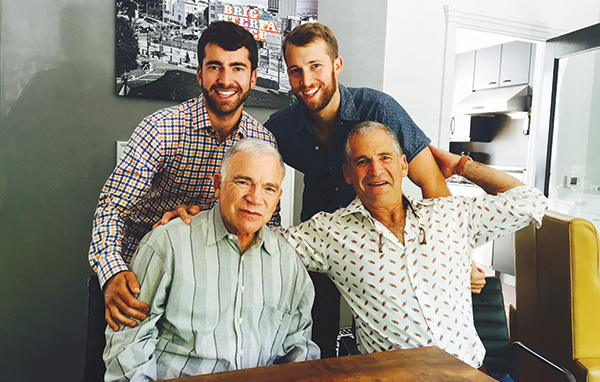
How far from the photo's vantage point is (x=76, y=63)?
214 centimetres

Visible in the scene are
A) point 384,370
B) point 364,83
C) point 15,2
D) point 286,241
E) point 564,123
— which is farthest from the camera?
point 564,123

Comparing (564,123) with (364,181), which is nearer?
(364,181)

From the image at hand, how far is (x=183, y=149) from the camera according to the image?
5.67 ft

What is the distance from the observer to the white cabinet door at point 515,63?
4.80 metres

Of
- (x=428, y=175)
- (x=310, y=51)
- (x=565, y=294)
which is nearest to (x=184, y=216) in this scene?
(x=310, y=51)

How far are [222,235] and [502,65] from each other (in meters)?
4.85

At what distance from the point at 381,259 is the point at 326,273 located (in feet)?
0.74

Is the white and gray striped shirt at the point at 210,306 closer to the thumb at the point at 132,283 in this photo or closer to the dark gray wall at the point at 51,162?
the thumb at the point at 132,283

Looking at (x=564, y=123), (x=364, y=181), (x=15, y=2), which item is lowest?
(x=364, y=181)

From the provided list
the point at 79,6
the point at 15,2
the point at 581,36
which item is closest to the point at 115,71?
the point at 79,6

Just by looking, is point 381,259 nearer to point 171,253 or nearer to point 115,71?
point 171,253

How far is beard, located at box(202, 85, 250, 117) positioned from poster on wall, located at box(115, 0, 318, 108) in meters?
0.70

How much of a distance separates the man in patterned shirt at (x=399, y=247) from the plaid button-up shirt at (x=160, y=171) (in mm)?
399

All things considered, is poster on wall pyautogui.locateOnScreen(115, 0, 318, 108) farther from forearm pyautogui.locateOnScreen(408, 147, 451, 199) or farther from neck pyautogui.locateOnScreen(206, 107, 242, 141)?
forearm pyautogui.locateOnScreen(408, 147, 451, 199)
